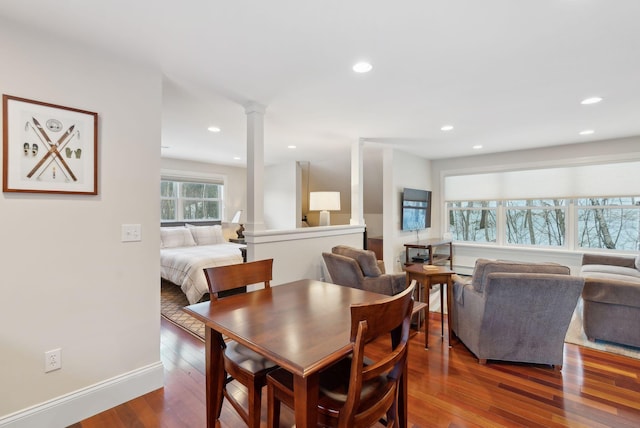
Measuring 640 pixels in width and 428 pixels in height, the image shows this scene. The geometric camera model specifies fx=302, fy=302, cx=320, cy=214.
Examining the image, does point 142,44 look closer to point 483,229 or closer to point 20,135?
point 20,135

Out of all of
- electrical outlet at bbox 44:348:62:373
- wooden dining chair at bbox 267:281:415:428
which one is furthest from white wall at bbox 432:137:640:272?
electrical outlet at bbox 44:348:62:373

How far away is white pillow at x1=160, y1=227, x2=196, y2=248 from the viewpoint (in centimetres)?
510

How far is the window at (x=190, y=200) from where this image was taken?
600 centimetres

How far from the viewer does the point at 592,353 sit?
2.63 meters

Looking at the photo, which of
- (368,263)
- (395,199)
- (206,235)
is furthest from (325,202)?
(206,235)

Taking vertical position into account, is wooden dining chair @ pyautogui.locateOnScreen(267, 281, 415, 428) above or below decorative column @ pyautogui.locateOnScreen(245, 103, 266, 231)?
below

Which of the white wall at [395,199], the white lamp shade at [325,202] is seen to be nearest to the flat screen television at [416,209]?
the white wall at [395,199]

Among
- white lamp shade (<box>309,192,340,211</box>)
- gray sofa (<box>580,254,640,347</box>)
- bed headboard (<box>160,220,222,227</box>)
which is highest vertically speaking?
white lamp shade (<box>309,192,340,211</box>)

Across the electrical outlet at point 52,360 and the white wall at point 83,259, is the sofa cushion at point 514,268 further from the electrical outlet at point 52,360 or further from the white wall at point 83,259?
the electrical outlet at point 52,360

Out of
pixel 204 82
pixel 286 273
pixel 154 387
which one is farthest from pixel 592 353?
pixel 204 82

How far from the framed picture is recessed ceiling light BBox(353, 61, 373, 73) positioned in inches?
68.9

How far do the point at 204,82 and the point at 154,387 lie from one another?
2.32 meters

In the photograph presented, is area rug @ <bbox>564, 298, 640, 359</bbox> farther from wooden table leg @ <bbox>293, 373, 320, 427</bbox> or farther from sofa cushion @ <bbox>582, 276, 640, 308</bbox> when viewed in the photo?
wooden table leg @ <bbox>293, 373, 320, 427</bbox>

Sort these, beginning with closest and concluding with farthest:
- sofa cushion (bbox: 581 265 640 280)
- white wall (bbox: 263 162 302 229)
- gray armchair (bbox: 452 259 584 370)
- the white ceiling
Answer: the white ceiling
gray armchair (bbox: 452 259 584 370)
sofa cushion (bbox: 581 265 640 280)
white wall (bbox: 263 162 302 229)
